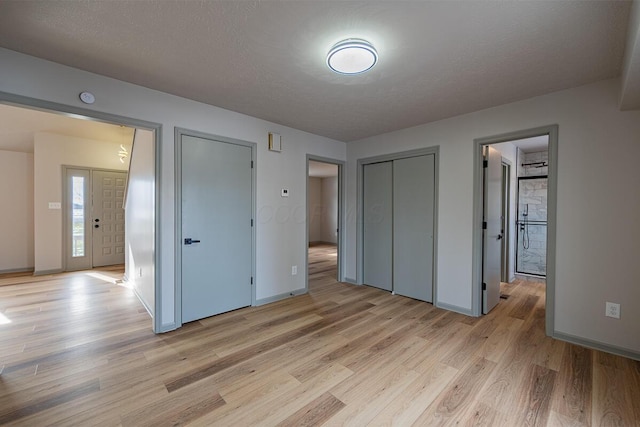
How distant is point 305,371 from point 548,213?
2833 mm

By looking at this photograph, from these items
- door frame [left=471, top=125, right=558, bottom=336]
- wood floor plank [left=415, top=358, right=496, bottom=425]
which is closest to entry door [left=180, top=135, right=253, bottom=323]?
wood floor plank [left=415, top=358, right=496, bottom=425]

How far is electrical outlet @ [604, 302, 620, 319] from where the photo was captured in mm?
2357

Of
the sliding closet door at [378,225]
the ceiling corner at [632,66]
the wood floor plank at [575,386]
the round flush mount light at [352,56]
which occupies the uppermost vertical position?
the round flush mount light at [352,56]

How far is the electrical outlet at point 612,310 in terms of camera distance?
7.73 ft

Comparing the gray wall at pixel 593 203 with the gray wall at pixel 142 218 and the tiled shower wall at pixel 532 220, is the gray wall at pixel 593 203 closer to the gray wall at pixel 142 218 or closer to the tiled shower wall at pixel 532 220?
the tiled shower wall at pixel 532 220

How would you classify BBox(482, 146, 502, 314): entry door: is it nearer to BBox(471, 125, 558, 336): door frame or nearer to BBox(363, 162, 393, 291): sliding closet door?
BBox(471, 125, 558, 336): door frame

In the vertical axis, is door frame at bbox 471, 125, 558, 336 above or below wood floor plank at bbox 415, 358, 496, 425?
above

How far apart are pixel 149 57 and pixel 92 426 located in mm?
2547

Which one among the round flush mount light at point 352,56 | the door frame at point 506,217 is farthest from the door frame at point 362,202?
the round flush mount light at point 352,56

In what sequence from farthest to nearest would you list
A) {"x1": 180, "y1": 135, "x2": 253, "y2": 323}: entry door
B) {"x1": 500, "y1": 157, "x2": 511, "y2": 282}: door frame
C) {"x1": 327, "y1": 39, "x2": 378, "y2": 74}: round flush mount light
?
{"x1": 500, "y1": 157, "x2": 511, "y2": 282}: door frame < {"x1": 180, "y1": 135, "x2": 253, "y2": 323}: entry door < {"x1": 327, "y1": 39, "x2": 378, "y2": 74}: round flush mount light

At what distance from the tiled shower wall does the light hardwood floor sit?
2088mm

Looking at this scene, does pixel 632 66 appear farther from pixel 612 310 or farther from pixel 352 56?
pixel 612 310

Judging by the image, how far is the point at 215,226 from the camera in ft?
10.4

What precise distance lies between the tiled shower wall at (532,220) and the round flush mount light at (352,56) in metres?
4.55
